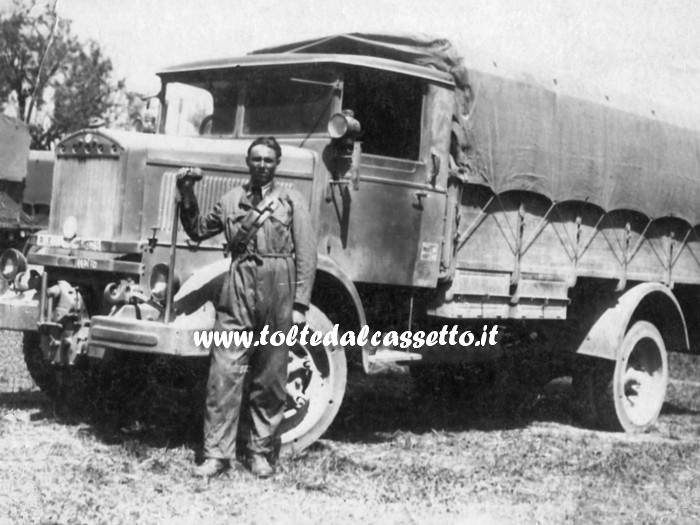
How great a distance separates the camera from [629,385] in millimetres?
8531

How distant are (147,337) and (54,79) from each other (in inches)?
1316

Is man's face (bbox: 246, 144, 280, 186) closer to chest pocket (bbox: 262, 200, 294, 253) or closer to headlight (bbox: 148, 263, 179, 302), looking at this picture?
chest pocket (bbox: 262, 200, 294, 253)

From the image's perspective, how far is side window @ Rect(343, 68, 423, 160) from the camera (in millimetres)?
6516

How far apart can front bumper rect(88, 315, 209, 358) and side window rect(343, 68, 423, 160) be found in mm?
2014

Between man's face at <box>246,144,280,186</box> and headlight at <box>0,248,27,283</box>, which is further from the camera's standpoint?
headlight at <box>0,248,27,283</box>

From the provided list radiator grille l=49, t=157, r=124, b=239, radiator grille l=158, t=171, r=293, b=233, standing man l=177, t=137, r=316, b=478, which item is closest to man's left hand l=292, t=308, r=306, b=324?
→ standing man l=177, t=137, r=316, b=478

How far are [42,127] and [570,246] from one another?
2983 cm

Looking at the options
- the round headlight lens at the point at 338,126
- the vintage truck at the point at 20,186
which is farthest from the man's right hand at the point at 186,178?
the vintage truck at the point at 20,186

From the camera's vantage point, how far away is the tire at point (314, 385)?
235 inches

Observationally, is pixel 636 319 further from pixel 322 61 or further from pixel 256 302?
pixel 256 302

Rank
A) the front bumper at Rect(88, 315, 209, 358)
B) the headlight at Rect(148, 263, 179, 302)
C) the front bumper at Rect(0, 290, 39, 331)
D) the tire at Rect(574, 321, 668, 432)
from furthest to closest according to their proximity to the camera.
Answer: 1. the tire at Rect(574, 321, 668, 432)
2. the front bumper at Rect(0, 290, 39, 331)
3. the headlight at Rect(148, 263, 179, 302)
4. the front bumper at Rect(88, 315, 209, 358)

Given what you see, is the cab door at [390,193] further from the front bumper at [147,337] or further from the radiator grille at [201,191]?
the front bumper at [147,337]

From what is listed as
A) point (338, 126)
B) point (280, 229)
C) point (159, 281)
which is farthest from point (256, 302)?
point (338, 126)

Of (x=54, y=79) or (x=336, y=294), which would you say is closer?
(x=336, y=294)
